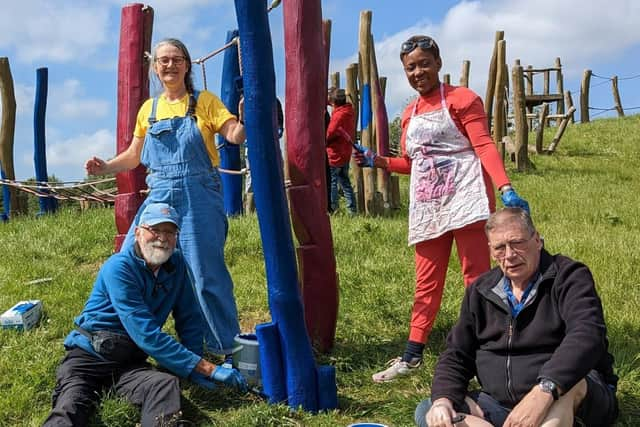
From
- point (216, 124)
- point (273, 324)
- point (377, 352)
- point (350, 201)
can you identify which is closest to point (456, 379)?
point (273, 324)

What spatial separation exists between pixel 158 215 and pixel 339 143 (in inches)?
221

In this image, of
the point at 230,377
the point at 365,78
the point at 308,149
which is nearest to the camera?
the point at 230,377

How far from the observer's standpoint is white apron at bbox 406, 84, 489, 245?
362 cm

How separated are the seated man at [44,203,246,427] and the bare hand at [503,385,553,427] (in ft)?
4.81

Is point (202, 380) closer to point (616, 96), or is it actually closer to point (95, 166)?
point (95, 166)

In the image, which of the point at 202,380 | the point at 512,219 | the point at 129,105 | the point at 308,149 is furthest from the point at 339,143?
the point at 512,219

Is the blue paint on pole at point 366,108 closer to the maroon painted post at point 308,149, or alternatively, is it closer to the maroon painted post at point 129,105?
the maroon painted post at point 129,105

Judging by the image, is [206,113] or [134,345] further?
[206,113]

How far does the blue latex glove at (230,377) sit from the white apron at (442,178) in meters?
1.18

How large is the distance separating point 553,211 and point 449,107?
5698mm

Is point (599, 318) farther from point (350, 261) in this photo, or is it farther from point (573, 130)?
point (573, 130)

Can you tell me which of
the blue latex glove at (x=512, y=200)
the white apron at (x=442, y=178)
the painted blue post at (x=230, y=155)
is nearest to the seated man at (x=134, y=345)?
the white apron at (x=442, y=178)

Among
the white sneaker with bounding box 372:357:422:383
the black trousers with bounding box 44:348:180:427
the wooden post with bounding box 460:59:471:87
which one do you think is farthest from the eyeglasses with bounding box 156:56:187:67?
the wooden post with bounding box 460:59:471:87

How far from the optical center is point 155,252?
3.46 meters
